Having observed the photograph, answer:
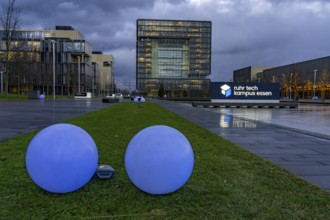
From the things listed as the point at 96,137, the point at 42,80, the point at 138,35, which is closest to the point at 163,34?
the point at 138,35

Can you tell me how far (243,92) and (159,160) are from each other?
4136cm

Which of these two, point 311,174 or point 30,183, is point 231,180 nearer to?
point 311,174

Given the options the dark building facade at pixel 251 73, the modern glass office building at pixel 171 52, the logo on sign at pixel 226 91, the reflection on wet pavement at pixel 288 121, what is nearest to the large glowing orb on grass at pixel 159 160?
the reflection on wet pavement at pixel 288 121

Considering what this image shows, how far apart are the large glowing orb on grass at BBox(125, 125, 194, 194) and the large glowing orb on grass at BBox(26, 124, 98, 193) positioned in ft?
2.24

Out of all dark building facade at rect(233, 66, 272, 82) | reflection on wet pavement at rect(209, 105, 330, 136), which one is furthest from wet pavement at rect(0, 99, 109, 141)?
dark building facade at rect(233, 66, 272, 82)

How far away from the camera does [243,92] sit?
145 feet

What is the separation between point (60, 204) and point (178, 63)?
546ft

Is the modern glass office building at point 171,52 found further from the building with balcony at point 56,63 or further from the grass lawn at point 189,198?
the grass lawn at point 189,198

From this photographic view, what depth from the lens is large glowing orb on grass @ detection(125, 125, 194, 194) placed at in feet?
14.3

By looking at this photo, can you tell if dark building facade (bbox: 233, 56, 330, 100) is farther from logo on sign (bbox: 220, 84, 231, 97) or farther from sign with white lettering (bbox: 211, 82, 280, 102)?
logo on sign (bbox: 220, 84, 231, 97)

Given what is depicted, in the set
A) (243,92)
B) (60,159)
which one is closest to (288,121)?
(60,159)

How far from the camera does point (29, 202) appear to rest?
4.45m

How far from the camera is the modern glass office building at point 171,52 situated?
166500 mm

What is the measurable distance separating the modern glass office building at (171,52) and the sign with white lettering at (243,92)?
116m
